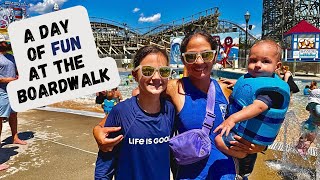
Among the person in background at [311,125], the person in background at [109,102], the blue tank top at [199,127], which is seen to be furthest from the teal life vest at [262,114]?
the person in background at [109,102]

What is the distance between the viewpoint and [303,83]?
17.1 m

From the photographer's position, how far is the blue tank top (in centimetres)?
190

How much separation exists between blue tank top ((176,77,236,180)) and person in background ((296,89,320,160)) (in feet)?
9.98

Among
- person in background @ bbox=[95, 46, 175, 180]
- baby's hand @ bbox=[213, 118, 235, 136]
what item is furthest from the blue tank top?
baby's hand @ bbox=[213, 118, 235, 136]

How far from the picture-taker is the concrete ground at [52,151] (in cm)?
380

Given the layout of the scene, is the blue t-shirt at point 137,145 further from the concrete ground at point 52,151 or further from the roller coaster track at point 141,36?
the roller coaster track at point 141,36

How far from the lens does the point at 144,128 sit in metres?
1.81

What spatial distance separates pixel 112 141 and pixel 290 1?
49715 millimetres

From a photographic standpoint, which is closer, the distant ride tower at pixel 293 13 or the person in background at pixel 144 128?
the person in background at pixel 144 128

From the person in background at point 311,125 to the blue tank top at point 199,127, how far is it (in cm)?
304

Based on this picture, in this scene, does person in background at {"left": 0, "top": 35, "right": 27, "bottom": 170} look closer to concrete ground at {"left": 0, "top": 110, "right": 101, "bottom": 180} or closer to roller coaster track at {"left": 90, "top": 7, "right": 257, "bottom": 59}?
concrete ground at {"left": 0, "top": 110, "right": 101, "bottom": 180}

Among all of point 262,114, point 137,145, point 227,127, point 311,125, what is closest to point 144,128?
point 137,145

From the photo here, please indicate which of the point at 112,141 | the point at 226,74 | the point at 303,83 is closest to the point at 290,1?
the point at 226,74

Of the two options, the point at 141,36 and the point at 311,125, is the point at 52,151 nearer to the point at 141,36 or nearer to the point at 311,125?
the point at 311,125
